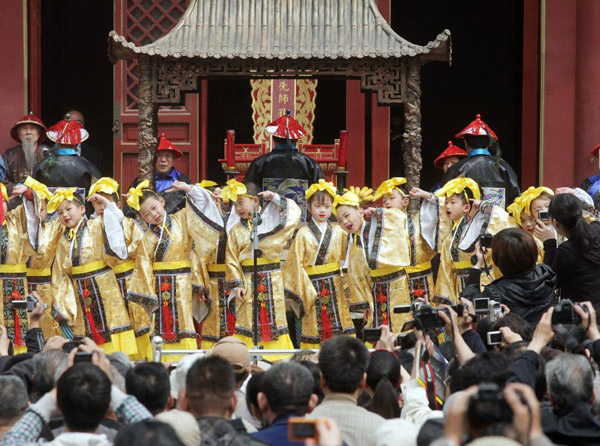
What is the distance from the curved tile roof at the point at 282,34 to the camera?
10500mm

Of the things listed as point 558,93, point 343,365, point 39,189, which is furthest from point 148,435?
point 558,93

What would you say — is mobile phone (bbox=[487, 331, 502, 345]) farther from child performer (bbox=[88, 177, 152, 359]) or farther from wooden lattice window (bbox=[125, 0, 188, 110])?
wooden lattice window (bbox=[125, 0, 188, 110])

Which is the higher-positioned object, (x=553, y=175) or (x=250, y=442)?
(x=553, y=175)

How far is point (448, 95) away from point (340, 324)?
829 cm

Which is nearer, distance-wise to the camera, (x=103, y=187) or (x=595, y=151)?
(x=103, y=187)

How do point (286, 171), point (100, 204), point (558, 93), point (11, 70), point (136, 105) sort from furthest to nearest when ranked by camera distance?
point (136, 105) < point (11, 70) < point (558, 93) < point (286, 171) < point (100, 204)

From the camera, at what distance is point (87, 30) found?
1686cm

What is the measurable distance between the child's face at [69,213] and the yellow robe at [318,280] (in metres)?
1.76

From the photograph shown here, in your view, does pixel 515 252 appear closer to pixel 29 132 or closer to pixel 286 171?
pixel 286 171

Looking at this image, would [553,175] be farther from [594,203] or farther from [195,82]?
[195,82]

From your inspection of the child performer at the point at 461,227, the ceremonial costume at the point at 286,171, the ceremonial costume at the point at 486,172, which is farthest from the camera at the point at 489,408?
the ceremonial costume at the point at 286,171

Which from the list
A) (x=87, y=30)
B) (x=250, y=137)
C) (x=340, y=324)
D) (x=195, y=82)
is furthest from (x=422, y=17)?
(x=340, y=324)

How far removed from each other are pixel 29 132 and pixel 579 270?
668 centimetres

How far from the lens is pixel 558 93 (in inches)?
491
